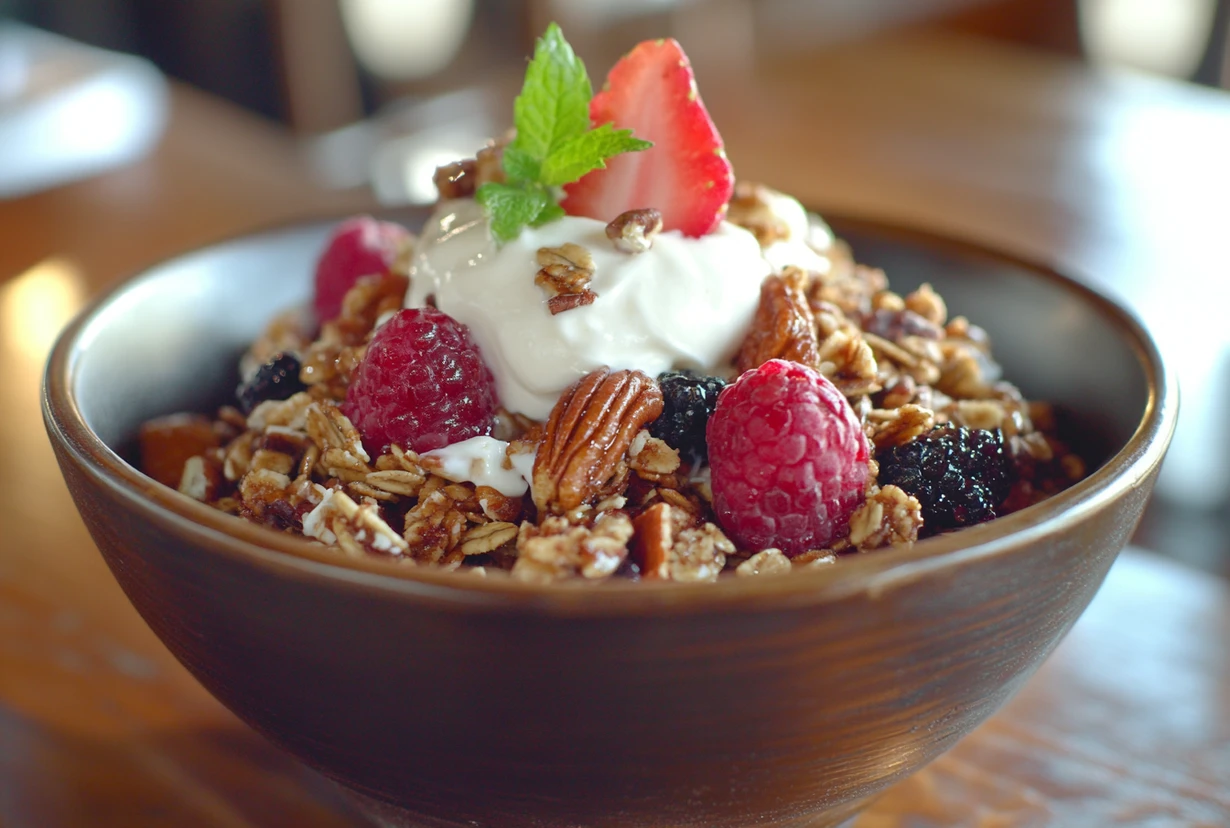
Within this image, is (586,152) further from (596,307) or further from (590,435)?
(590,435)

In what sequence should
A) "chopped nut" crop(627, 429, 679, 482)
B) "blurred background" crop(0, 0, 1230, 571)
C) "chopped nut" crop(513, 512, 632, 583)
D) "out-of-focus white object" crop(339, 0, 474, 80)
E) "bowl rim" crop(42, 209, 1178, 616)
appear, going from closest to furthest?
"bowl rim" crop(42, 209, 1178, 616)
"chopped nut" crop(513, 512, 632, 583)
"chopped nut" crop(627, 429, 679, 482)
"blurred background" crop(0, 0, 1230, 571)
"out-of-focus white object" crop(339, 0, 474, 80)

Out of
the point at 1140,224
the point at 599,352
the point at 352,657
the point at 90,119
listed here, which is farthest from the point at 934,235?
the point at 90,119

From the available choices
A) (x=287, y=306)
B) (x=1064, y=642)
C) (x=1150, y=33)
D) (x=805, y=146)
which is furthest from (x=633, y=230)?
(x=1150, y=33)

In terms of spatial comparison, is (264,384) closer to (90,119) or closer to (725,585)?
(725,585)

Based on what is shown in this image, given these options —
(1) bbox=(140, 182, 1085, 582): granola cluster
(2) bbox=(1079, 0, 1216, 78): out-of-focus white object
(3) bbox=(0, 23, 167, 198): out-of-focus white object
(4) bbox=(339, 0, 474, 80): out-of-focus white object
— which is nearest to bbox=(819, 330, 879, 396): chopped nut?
(1) bbox=(140, 182, 1085, 582): granola cluster

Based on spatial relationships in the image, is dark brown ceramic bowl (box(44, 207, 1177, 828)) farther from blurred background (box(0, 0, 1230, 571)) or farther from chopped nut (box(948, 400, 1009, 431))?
blurred background (box(0, 0, 1230, 571))

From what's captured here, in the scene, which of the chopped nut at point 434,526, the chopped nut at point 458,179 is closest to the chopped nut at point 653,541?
the chopped nut at point 434,526

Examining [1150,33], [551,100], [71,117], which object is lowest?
[1150,33]
